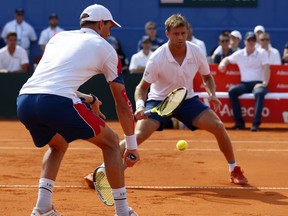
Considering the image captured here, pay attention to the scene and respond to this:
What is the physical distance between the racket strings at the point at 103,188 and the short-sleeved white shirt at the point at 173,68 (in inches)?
78.3

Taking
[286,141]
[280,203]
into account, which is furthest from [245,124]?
[280,203]

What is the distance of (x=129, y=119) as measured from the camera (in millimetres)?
6707

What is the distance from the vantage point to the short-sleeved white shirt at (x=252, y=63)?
15.4 m

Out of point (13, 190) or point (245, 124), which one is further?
point (245, 124)

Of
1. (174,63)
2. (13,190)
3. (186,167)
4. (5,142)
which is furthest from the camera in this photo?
(5,142)

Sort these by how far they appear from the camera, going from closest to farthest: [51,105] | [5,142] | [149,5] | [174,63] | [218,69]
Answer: [51,105]
[174,63]
[5,142]
[218,69]
[149,5]

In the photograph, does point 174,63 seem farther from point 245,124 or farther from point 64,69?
point 245,124

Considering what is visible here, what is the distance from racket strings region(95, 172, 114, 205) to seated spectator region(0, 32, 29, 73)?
10.3 meters

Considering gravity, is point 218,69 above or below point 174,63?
below

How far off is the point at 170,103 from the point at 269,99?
290 inches

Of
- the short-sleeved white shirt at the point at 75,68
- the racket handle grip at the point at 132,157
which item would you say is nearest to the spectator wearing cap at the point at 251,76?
the racket handle grip at the point at 132,157

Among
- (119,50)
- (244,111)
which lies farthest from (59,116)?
(119,50)

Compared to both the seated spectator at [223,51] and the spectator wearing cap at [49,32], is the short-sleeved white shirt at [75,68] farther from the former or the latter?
the spectator wearing cap at [49,32]

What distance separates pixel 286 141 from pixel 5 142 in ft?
14.8
